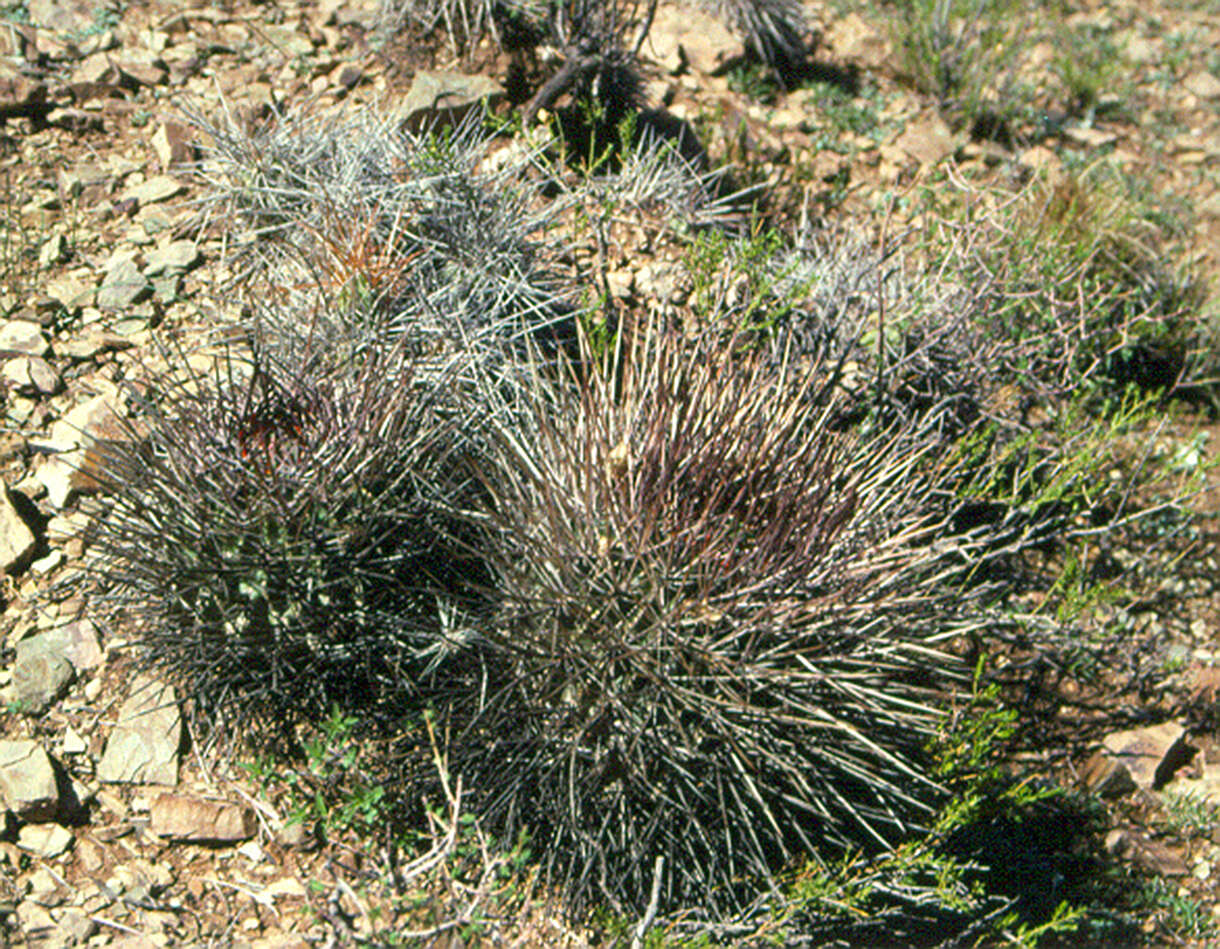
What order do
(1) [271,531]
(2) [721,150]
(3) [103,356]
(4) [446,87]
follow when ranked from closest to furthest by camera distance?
(1) [271,531] → (3) [103,356] → (4) [446,87] → (2) [721,150]

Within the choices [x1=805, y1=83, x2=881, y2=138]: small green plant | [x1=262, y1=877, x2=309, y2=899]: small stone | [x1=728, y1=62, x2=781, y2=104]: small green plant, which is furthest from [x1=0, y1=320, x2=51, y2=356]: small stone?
[x1=805, y1=83, x2=881, y2=138]: small green plant

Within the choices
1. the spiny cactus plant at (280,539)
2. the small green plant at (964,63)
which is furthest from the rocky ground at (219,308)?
the spiny cactus plant at (280,539)

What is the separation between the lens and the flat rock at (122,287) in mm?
3529

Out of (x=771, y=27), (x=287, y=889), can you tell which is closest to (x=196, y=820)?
(x=287, y=889)

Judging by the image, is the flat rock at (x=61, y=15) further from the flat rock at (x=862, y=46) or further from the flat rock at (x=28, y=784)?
the flat rock at (x=862, y=46)

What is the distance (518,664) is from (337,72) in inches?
114

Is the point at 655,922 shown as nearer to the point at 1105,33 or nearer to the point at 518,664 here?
the point at 518,664

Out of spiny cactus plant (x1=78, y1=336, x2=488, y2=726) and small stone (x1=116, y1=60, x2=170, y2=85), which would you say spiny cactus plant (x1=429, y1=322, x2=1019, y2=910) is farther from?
small stone (x1=116, y1=60, x2=170, y2=85)

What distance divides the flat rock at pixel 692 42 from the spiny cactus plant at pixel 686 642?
2.65 m

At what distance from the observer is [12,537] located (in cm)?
296

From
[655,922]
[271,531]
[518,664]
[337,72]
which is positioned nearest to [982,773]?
[655,922]

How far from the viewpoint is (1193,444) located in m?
4.34

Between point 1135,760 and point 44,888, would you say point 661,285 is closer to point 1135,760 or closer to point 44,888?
point 1135,760

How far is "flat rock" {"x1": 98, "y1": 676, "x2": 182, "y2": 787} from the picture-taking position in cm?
273
